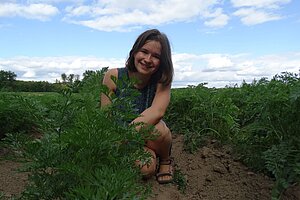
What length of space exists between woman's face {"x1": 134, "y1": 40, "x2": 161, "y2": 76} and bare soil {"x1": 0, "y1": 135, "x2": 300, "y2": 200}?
0.89 m

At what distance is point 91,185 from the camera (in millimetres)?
1572

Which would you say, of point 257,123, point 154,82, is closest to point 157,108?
point 154,82

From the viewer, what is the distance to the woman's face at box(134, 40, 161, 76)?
10.8ft

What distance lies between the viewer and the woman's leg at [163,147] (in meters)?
3.43

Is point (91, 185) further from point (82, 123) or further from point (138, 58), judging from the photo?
point (138, 58)

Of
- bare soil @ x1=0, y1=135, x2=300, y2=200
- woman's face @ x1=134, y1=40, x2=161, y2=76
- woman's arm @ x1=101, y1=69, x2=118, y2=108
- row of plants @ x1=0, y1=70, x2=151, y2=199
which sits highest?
woman's face @ x1=134, y1=40, x2=161, y2=76

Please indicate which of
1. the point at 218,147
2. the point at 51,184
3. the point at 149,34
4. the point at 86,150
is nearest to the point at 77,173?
the point at 86,150

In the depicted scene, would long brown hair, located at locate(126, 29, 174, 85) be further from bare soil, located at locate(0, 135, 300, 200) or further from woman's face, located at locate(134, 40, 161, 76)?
bare soil, located at locate(0, 135, 300, 200)

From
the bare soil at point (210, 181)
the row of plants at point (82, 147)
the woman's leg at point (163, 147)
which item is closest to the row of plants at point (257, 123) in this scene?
the bare soil at point (210, 181)

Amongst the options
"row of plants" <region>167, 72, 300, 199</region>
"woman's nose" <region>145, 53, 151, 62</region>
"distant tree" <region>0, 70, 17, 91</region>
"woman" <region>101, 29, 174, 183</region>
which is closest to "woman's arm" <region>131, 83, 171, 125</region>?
"woman" <region>101, 29, 174, 183</region>

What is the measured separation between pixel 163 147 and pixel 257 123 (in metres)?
0.79

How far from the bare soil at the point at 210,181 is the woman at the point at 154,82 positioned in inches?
7.3

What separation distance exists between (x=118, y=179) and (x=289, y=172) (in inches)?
75.3

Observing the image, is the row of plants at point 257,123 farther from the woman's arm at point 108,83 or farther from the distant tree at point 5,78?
the distant tree at point 5,78
